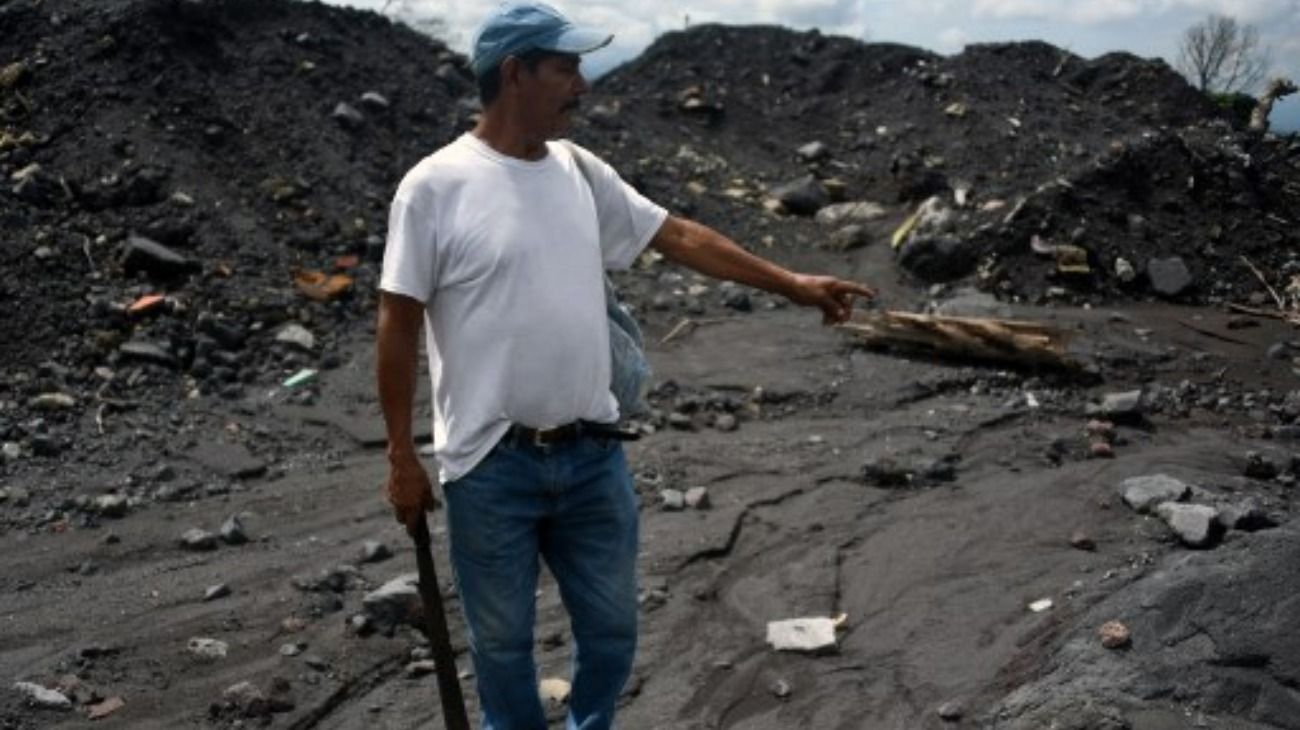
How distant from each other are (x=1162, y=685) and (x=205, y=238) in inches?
282

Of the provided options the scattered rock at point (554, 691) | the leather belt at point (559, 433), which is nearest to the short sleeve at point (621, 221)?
the leather belt at point (559, 433)

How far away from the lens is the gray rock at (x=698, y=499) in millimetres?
5598


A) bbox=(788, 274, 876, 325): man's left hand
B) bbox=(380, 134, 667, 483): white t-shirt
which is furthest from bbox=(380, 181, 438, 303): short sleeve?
bbox=(788, 274, 876, 325): man's left hand

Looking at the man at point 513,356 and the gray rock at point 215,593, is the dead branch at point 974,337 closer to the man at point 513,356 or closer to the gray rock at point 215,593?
the gray rock at point 215,593

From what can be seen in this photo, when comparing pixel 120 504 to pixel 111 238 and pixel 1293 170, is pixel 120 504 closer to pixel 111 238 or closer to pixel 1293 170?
pixel 111 238

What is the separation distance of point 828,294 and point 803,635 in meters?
1.54

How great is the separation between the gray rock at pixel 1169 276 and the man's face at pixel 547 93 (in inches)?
310

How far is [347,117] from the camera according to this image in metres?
10.8

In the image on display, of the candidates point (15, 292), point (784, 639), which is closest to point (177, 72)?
point (15, 292)

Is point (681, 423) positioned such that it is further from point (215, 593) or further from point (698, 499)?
point (215, 593)

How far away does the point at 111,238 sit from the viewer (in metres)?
8.55

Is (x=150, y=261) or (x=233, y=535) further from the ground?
(x=150, y=261)

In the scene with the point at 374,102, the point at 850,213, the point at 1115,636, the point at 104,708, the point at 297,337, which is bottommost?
the point at 104,708

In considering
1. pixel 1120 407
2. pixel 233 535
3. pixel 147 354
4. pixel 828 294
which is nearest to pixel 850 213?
pixel 1120 407
